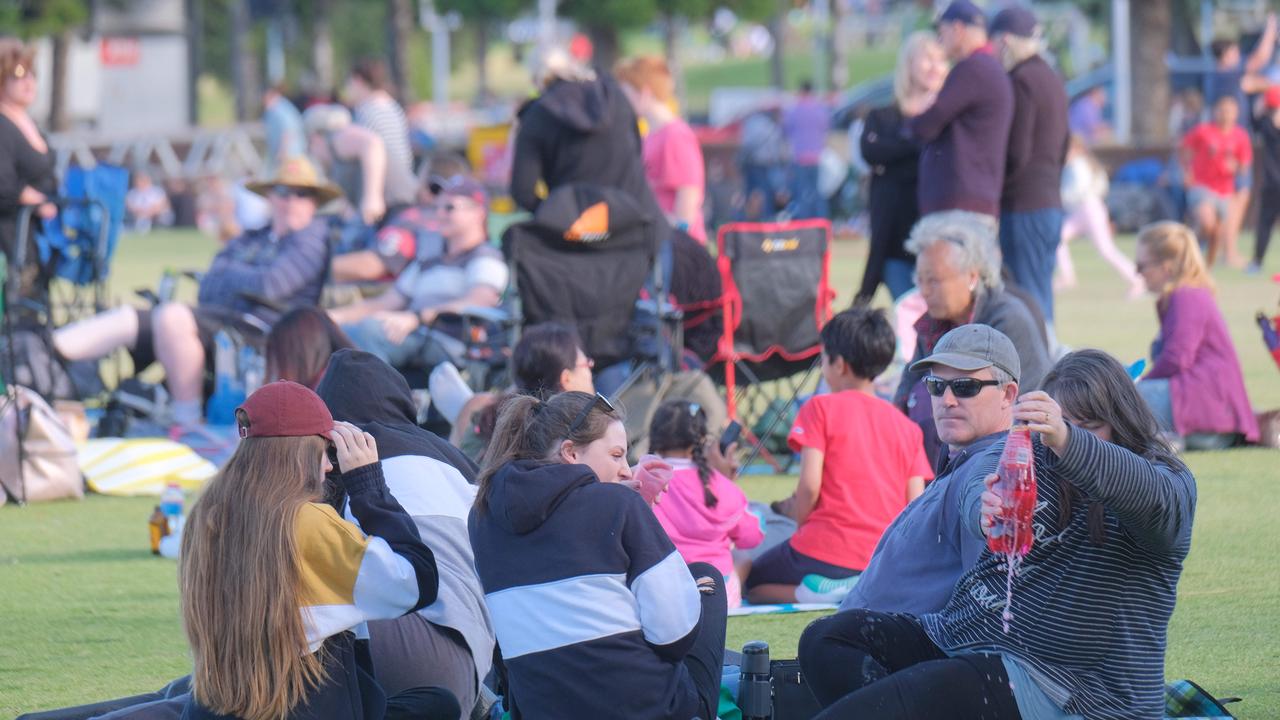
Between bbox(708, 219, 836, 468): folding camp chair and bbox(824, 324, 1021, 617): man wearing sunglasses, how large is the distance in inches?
163

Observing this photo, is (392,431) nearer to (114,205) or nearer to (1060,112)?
(1060,112)

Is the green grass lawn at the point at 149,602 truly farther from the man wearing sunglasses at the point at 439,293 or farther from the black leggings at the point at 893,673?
the man wearing sunglasses at the point at 439,293

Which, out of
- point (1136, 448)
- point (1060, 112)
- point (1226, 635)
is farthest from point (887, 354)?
point (1060, 112)

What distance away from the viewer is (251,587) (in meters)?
3.58

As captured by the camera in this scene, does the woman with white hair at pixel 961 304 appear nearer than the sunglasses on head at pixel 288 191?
Yes

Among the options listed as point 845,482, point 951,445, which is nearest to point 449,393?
point 845,482

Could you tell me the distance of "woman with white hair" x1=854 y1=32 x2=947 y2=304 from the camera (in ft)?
28.8

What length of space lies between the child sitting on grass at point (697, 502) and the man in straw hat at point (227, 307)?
4.27 m

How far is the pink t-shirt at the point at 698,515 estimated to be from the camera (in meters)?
5.55

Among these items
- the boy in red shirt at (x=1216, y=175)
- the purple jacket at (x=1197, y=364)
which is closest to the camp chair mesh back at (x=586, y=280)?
the purple jacket at (x=1197, y=364)

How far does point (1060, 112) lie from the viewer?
895 centimetres

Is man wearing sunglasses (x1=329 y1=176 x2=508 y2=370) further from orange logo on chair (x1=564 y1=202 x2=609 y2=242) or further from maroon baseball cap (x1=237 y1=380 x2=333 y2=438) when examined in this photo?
maroon baseball cap (x1=237 y1=380 x2=333 y2=438)

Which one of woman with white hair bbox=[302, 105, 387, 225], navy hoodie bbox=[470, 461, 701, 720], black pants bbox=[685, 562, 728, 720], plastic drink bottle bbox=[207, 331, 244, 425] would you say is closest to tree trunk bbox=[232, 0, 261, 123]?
woman with white hair bbox=[302, 105, 387, 225]

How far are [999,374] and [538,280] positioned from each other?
4391mm
